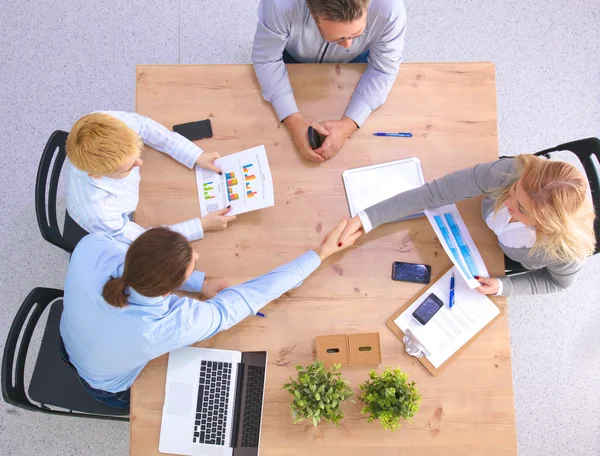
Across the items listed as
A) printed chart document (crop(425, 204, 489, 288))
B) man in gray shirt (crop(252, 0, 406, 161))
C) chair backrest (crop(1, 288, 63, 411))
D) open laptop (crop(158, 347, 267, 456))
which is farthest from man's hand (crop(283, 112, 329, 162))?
chair backrest (crop(1, 288, 63, 411))

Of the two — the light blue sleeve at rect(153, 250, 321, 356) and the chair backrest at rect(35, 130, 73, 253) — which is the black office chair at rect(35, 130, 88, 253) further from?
the light blue sleeve at rect(153, 250, 321, 356)

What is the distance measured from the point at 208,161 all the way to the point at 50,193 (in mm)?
543

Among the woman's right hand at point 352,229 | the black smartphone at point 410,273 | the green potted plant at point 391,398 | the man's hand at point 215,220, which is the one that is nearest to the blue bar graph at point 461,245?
the black smartphone at point 410,273

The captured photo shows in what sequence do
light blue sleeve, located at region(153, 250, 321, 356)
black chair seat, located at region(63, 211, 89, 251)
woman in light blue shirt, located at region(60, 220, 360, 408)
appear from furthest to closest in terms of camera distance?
1. black chair seat, located at region(63, 211, 89, 251)
2. light blue sleeve, located at region(153, 250, 321, 356)
3. woman in light blue shirt, located at region(60, 220, 360, 408)

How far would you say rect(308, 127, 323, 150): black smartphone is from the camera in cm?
145

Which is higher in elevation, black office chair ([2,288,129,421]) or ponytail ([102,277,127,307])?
ponytail ([102,277,127,307])

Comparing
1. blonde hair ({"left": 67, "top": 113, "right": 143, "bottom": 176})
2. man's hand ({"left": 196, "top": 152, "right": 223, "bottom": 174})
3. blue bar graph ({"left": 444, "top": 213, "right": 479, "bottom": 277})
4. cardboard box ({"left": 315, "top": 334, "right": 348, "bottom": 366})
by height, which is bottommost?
cardboard box ({"left": 315, "top": 334, "right": 348, "bottom": 366})

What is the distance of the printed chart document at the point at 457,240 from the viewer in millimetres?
1420

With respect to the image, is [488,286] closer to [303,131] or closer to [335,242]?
[335,242]

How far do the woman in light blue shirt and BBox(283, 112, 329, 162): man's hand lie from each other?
0.96 ft

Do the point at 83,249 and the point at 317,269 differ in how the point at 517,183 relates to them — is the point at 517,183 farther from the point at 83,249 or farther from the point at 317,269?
the point at 83,249

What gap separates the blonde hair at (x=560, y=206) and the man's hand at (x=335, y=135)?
53 cm

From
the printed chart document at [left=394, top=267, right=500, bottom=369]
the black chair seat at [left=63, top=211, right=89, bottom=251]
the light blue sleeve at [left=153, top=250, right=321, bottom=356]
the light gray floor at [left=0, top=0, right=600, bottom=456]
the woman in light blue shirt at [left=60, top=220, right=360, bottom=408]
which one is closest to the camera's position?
A: the woman in light blue shirt at [left=60, top=220, right=360, bottom=408]

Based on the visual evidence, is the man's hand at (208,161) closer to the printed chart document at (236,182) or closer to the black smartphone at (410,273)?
the printed chart document at (236,182)
